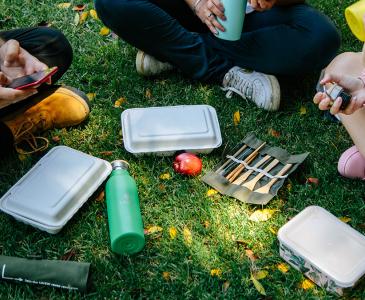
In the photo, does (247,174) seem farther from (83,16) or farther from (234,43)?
(83,16)

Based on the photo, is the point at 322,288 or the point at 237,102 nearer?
the point at 322,288

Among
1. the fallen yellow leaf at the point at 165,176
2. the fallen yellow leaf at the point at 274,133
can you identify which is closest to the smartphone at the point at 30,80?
the fallen yellow leaf at the point at 165,176

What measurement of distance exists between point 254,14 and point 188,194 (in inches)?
43.4

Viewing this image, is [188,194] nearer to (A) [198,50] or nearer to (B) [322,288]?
(B) [322,288]

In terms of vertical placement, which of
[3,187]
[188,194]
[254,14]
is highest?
[254,14]

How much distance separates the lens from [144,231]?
2.23m

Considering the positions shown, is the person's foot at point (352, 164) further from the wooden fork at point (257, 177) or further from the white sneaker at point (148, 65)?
the white sneaker at point (148, 65)

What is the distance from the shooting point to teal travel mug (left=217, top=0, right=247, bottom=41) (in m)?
2.47

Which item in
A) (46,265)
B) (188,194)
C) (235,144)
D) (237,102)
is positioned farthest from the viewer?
(237,102)

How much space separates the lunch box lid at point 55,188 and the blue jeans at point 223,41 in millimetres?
792

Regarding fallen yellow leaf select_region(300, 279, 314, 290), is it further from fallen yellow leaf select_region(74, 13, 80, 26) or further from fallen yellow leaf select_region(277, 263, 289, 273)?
fallen yellow leaf select_region(74, 13, 80, 26)

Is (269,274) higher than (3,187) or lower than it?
higher

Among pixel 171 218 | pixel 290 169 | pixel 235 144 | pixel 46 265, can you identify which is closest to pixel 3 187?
pixel 46 265

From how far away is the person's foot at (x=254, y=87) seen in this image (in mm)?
2762
